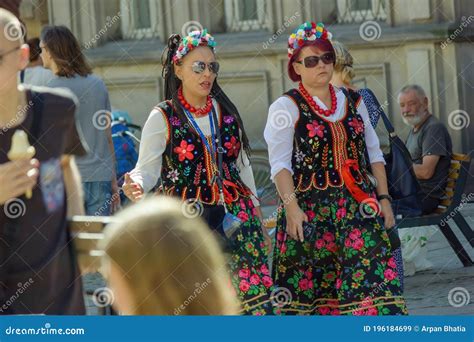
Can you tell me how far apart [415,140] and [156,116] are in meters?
2.65

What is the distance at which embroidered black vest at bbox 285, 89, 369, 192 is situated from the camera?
6.59m

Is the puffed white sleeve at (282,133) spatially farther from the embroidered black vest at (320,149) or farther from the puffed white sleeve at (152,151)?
the puffed white sleeve at (152,151)

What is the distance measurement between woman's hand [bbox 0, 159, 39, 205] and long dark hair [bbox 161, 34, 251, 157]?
1412 millimetres

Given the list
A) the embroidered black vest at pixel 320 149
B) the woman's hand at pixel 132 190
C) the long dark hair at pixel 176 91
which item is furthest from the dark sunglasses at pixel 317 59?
the woman's hand at pixel 132 190

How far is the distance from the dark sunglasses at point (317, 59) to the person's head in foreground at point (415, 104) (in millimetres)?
2045

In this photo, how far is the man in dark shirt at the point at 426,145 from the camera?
28.5ft

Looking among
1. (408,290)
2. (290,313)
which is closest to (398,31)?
(408,290)

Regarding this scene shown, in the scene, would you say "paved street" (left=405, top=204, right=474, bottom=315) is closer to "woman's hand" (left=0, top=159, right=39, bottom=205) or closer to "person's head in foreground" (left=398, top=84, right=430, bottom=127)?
"person's head in foreground" (left=398, top=84, right=430, bottom=127)

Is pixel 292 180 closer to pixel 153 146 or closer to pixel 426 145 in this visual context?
pixel 153 146

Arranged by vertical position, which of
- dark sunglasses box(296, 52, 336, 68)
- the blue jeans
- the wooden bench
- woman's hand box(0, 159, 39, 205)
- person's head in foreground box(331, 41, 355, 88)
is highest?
dark sunglasses box(296, 52, 336, 68)

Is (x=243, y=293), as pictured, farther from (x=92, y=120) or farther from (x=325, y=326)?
(x=92, y=120)

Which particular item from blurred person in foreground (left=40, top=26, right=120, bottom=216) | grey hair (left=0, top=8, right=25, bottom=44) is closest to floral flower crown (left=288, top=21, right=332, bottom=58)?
blurred person in foreground (left=40, top=26, right=120, bottom=216)

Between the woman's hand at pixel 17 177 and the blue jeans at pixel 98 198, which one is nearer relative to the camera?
the woman's hand at pixel 17 177

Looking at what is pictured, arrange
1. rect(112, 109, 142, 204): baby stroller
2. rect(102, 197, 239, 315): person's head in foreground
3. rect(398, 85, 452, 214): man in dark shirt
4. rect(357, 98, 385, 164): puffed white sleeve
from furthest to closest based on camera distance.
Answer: rect(398, 85, 452, 214): man in dark shirt, rect(112, 109, 142, 204): baby stroller, rect(357, 98, 385, 164): puffed white sleeve, rect(102, 197, 239, 315): person's head in foreground
